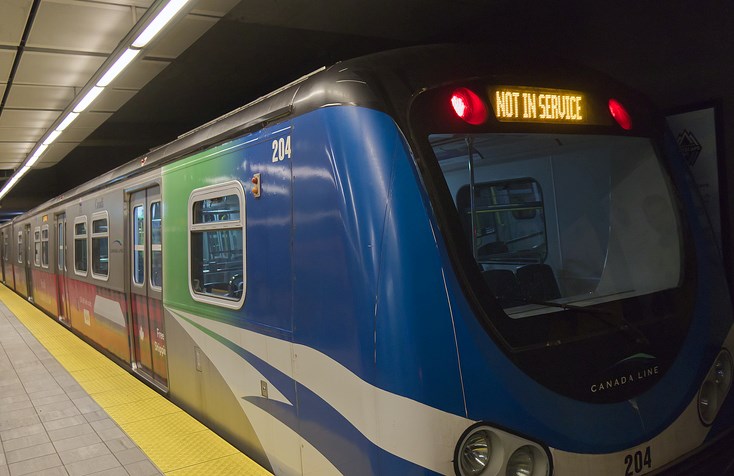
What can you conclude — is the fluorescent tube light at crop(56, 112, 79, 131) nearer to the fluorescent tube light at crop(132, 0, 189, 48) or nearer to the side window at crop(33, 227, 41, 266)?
the fluorescent tube light at crop(132, 0, 189, 48)

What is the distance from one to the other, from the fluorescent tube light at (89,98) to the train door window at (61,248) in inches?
120

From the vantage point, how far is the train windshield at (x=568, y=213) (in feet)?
10.0

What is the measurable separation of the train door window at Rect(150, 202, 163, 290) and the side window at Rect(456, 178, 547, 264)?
2888 mm

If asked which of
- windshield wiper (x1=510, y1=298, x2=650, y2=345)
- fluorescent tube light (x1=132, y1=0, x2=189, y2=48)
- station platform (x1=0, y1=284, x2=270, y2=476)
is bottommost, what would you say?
station platform (x1=0, y1=284, x2=270, y2=476)

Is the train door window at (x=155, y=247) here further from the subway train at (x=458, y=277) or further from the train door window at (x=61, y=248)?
the train door window at (x=61, y=248)

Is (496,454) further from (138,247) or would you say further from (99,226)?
(99,226)

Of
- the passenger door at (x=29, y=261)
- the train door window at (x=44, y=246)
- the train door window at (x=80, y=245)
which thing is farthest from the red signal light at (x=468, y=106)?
the passenger door at (x=29, y=261)

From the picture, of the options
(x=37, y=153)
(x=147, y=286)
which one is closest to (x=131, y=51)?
(x=147, y=286)

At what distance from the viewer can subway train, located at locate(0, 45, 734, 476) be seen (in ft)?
7.45

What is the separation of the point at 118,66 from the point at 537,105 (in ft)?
14.8

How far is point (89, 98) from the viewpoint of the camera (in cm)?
705

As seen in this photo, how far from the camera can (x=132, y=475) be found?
12.4 ft

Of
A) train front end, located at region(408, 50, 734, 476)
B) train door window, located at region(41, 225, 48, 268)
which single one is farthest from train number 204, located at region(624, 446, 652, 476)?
train door window, located at region(41, 225, 48, 268)

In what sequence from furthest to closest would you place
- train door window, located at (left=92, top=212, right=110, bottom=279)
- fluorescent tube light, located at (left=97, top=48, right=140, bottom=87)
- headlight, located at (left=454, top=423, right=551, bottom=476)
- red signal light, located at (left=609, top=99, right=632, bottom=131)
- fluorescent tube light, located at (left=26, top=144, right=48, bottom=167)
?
fluorescent tube light, located at (left=26, top=144, right=48, bottom=167) → train door window, located at (left=92, top=212, right=110, bottom=279) → fluorescent tube light, located at (left=97, top=48, right=140, bottom=87) → red signal light, located at (left=609, top=99, right=632, bottom=131) → headlight, located at (left=454, top=423, right=551, bottom=476)
